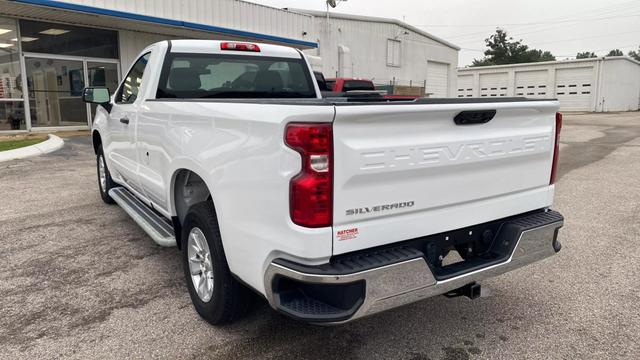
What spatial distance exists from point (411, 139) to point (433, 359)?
4.42ft

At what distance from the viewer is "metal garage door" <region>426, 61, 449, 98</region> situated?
1366 inches

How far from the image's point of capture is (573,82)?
4312 cm

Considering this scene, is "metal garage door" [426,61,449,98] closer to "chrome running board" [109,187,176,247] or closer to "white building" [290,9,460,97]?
"white building" [290,9,460,97]

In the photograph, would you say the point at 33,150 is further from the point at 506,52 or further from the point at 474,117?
the point at 506,52

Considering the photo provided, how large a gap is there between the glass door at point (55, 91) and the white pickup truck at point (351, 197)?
543 inches

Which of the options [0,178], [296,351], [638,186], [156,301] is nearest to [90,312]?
[156,301]

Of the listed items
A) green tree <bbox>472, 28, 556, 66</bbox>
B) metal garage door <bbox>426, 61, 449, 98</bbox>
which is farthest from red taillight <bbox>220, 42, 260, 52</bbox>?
green tree <bbox>472, 28, 556, 66</bbox>

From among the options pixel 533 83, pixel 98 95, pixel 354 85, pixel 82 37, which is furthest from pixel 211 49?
pixel 533 83

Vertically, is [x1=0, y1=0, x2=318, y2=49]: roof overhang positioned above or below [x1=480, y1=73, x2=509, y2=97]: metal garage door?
above

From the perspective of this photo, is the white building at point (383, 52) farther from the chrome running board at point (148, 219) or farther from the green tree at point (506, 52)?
the green tree at point (506, 52)

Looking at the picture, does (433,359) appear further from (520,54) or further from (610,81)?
(520,54)

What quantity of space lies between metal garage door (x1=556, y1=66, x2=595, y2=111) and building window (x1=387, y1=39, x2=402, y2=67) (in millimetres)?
20324

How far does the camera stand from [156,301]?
145 inches

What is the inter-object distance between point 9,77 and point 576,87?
4318 centimetres
